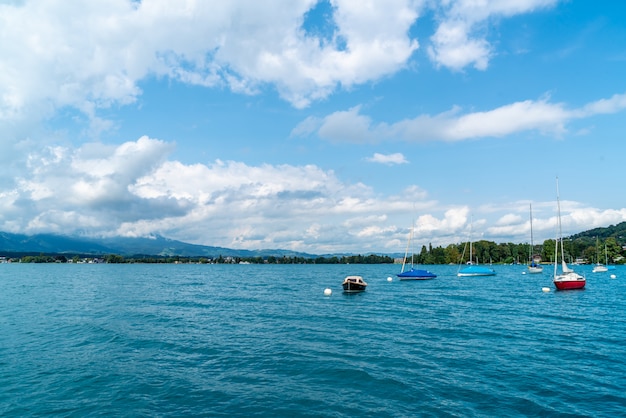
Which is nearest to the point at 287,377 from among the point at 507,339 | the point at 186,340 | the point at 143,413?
the point at 143,413

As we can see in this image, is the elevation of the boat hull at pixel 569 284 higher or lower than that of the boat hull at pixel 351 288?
higher

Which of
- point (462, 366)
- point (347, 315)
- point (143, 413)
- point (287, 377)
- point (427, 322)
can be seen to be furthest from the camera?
point (347, 315)

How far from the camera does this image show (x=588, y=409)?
19812 mm

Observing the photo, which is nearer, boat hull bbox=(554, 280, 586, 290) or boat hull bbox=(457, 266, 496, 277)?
boat hull bbox=(554, 280, 586, 290)

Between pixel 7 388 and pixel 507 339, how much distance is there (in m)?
38.4

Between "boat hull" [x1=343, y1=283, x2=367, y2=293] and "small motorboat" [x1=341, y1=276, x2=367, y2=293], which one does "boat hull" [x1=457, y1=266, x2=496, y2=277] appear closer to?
"small motorboat" [x1=341, y1=276, x2=367, y2=293]

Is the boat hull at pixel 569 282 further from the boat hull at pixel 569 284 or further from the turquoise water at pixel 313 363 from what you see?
the turquoise water at pixel 313 363

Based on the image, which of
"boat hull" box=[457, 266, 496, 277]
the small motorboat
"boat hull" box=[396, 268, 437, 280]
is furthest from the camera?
"boat hull" box=[457, 266, 496, 277]

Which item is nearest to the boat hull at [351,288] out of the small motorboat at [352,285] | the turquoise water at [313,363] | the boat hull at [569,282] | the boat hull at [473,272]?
the small motorboat at [352,285]

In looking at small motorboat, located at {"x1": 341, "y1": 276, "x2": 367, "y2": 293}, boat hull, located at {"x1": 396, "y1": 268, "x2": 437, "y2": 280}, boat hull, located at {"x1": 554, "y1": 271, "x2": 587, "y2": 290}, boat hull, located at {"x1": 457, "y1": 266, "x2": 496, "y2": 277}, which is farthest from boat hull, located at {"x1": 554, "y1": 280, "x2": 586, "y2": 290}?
boat hull, located at {"x1": 457, "y1": 266, "x2": 496, "y2": 277}

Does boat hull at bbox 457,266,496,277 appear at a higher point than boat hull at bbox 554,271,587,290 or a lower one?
lower

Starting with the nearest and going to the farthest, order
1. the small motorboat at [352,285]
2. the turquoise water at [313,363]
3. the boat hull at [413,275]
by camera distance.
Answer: the turquoise water at [313,363] → the small motorboat at [352,285] → the boat hull at [413,275]

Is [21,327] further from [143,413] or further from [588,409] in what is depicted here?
[588,409]

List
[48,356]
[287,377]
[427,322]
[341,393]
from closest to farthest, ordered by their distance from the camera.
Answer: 1. [341,393]
2. [287,377]
3. [48,356]
4. [427,322]
